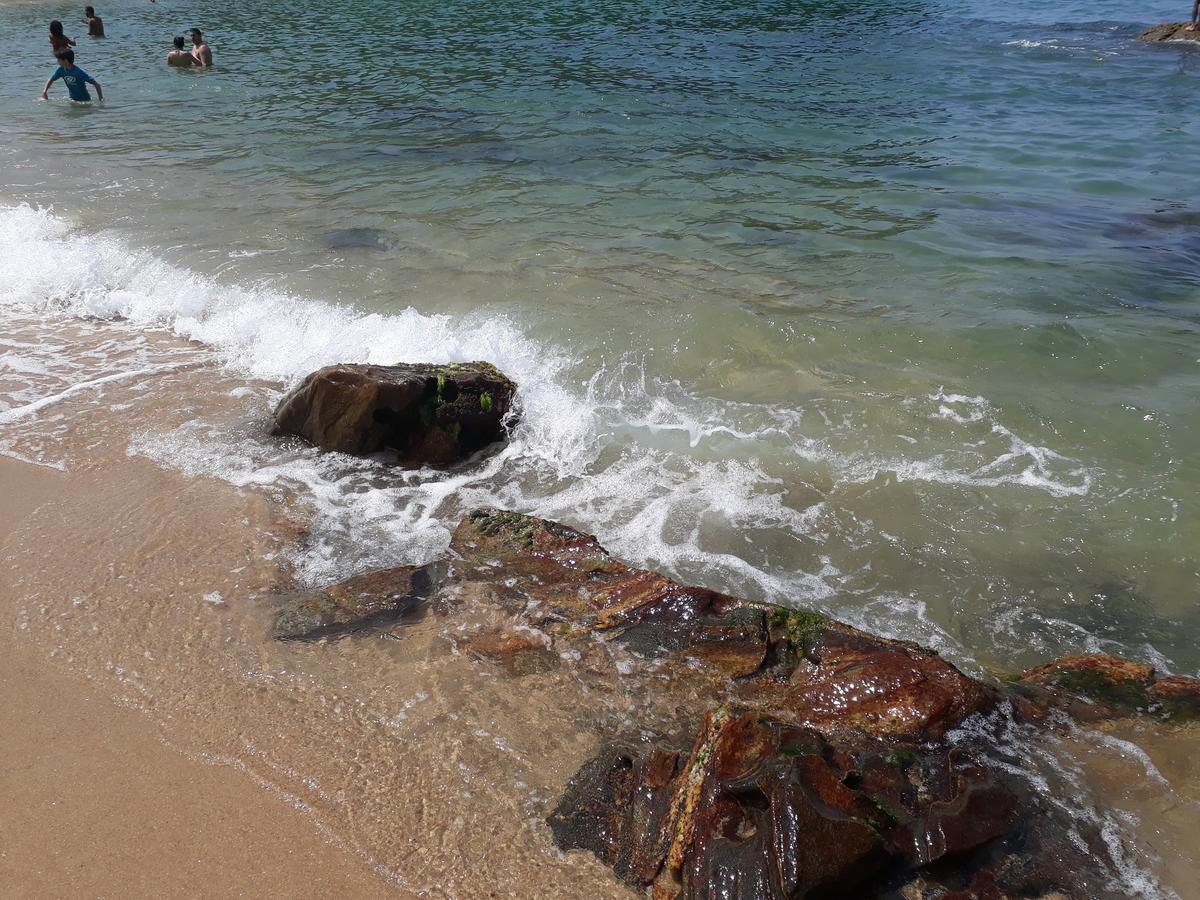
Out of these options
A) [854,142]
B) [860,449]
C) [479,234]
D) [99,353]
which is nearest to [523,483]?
[860,449]

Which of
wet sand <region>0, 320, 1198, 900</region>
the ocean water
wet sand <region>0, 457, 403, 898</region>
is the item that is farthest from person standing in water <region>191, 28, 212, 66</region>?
wet sand <region>0, 457, 403, 898</region>

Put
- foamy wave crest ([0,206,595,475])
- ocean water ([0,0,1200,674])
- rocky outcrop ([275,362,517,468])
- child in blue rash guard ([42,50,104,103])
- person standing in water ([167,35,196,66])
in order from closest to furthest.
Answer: ocean water ([0,0,1200,674])
rocky outcrop ([275,362,517,468])
foamy wave crest ([0,206,595,475])
child in blue rash guard ([42,50,104,103])
person standing in water ([167,35,196,66])

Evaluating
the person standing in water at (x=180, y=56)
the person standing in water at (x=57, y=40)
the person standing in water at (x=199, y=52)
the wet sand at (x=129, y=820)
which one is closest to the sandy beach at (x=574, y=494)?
the wet sand at (x=129, y=820)

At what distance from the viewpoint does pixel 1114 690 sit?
4047 mm

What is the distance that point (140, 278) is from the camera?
9.63 meters

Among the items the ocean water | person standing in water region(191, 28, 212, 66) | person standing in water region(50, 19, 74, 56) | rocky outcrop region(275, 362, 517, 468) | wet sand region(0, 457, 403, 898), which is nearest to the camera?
wet sand region(0, 457, 403, 898)

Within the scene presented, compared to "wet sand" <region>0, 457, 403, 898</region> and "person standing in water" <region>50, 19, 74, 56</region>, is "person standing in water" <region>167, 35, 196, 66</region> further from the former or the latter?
"wet sand" <region>0, 457, 403, 898</region>

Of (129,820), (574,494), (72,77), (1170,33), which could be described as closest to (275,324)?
(574,494)

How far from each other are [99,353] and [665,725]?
6718mm

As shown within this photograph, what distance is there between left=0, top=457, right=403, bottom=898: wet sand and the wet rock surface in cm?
90

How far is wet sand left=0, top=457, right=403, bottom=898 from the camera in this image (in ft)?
10.5

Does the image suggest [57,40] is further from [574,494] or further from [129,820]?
[129,820]

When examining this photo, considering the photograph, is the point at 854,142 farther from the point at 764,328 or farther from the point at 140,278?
the point at 140,278

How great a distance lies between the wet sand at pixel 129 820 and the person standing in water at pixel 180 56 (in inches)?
847
